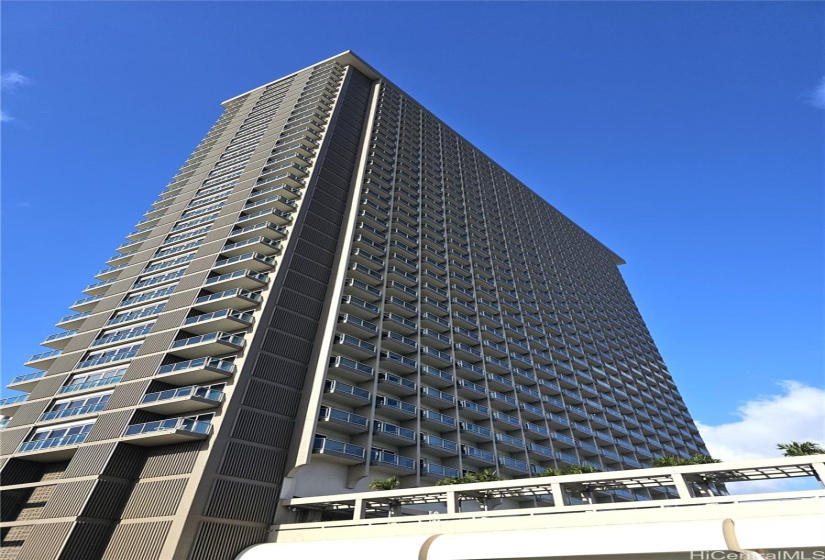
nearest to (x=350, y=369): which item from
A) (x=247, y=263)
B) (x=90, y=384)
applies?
(x=247, y=263)

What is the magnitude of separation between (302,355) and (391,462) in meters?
10.5

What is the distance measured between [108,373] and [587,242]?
89.1 meters

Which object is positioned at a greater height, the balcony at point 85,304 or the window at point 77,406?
the balcony at point 85,304

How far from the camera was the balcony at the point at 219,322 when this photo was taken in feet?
117

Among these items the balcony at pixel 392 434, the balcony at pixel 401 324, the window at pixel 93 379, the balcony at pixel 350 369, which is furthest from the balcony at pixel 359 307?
the window at pixel 93 379

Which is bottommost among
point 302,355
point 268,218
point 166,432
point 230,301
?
point 166,432

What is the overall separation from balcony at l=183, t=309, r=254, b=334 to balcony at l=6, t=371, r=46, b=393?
660 inches

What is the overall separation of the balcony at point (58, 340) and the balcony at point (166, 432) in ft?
67.2

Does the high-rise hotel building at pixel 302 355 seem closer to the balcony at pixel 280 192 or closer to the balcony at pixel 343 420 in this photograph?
the balcony at pixel 343 420

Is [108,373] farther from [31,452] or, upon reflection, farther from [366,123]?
[366,123]

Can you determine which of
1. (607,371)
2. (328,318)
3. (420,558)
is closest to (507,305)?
(607,371)

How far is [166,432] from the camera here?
2928 cm

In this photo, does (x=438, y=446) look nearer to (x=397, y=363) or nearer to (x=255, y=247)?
(x=397, y=363)

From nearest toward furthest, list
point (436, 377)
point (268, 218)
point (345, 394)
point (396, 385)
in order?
point (345, 394), point (396, 385), point (436, 377), point (268, 218)
